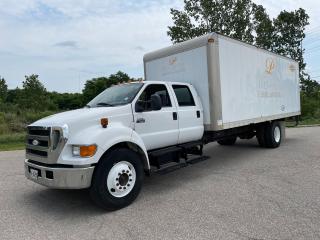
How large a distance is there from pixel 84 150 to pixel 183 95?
299cm

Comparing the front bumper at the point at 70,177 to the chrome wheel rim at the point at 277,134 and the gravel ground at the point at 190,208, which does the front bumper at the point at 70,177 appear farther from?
the chrome wheel rim at the point at 277,134

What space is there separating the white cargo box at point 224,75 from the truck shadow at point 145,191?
3.72ft

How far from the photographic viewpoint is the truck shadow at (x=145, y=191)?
5.23m

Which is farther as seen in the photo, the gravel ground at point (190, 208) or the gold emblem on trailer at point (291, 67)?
the gold emblem on trailer at point (291, 67)

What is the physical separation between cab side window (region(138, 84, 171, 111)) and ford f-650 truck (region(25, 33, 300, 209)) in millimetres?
21

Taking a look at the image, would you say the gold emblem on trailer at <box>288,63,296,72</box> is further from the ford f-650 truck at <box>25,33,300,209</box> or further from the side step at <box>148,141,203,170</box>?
the side step at <box>148,141,203,170</box>

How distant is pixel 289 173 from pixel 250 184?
1.34 metres

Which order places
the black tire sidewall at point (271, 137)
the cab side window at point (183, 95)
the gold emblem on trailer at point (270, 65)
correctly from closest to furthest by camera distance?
the cab side window at point (183, 95) < the gold emblem on trailer at point (270, 65) < the black tire sidewall at point (271, 137)

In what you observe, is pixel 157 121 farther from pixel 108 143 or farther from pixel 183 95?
pixel 108 143

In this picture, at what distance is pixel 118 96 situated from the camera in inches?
238

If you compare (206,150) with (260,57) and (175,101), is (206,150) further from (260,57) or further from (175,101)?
(175,101)

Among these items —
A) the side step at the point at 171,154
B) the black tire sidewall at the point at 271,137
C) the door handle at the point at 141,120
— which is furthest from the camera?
the black tire sidewall at the point at 271,137

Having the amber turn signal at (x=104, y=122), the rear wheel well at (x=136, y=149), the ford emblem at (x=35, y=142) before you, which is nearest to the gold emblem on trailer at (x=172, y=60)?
the rear wheel well at (x=136, y=149)

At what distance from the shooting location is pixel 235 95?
25.6 feet
